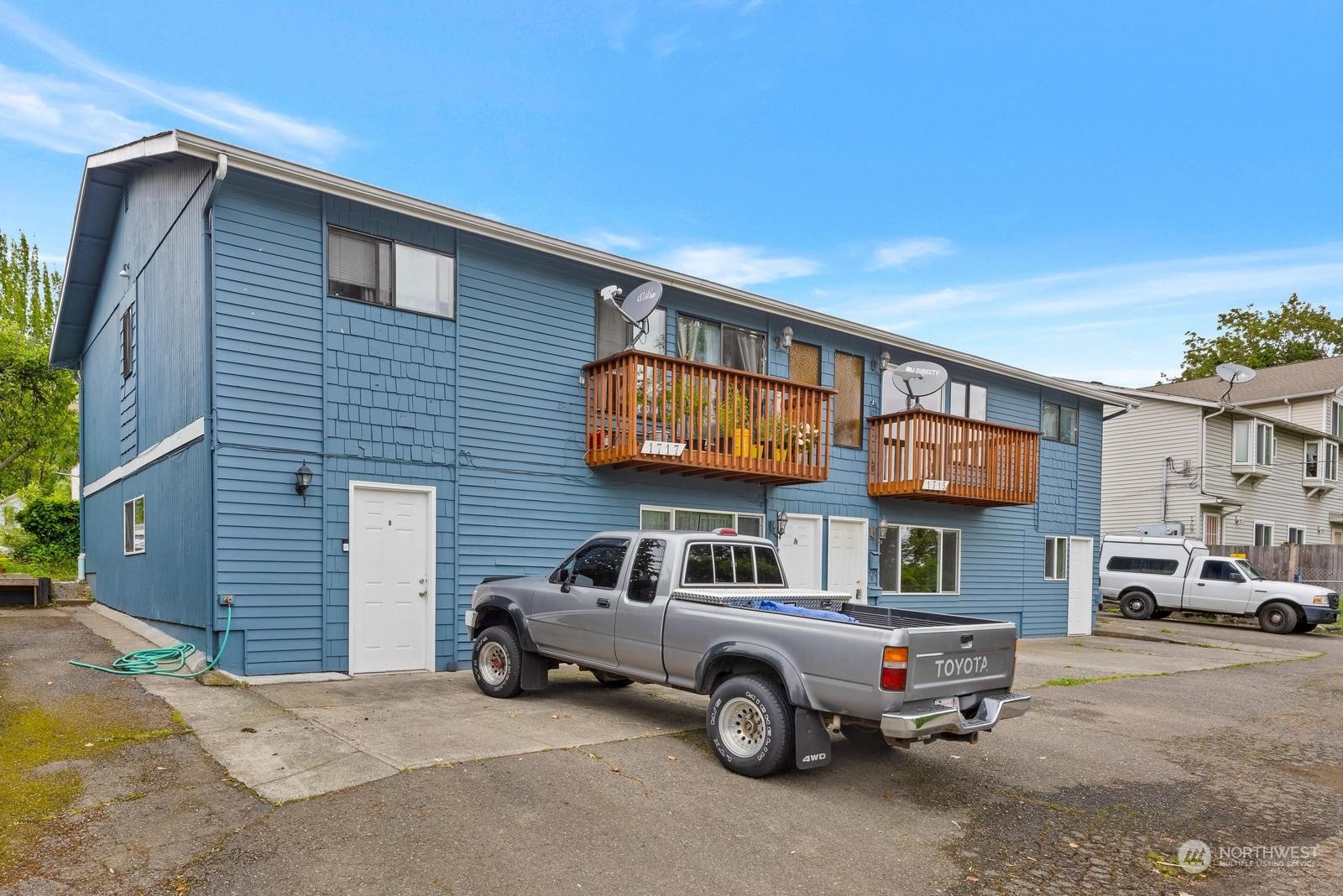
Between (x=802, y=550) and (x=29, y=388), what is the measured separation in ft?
79.9

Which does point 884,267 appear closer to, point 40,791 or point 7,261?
point 40,791

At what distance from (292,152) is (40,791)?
6694 millimetres

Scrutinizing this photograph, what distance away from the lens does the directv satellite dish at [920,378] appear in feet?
47.8

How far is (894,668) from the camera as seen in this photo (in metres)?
5.30

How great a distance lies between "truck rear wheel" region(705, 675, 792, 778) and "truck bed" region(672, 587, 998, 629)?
1.88 ft

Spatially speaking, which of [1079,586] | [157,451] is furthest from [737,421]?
[1079,586]

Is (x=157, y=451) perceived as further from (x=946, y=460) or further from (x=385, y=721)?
(x=946, y=460)

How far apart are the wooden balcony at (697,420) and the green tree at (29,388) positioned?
816 inches

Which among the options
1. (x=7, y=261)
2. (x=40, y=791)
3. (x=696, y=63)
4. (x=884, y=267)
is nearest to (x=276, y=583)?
(x=40, y=791)

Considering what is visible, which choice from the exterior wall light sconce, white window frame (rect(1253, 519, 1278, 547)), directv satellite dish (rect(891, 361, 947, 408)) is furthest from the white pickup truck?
the exterior wall light sconce

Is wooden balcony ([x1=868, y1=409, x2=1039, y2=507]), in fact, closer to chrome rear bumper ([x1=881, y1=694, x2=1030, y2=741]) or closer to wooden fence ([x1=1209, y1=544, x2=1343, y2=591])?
chrome rear bumper ([x1=881, y1=694, x2=1030, y2=741])

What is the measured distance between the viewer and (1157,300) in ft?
88.5

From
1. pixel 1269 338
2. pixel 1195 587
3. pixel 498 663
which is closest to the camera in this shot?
pixel 498 663

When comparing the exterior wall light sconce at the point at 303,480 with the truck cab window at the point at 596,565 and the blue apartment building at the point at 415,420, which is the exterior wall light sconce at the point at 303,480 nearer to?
the blue apartment building at the point at 415,420
